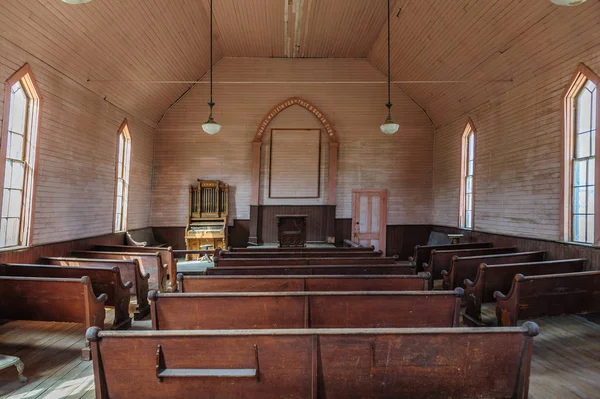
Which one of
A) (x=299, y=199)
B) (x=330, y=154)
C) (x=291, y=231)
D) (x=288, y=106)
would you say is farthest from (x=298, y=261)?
(x=288, y=106)

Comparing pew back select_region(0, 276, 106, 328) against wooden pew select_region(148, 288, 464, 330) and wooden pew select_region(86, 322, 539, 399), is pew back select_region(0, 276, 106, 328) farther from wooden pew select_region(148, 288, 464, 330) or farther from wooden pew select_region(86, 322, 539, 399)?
wooden pew select_region(86, 322, 539, 399)

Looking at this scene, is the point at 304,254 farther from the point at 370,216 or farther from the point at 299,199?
the point at 370,216

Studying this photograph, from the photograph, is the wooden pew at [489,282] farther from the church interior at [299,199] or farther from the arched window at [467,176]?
the arched window at [467,176]

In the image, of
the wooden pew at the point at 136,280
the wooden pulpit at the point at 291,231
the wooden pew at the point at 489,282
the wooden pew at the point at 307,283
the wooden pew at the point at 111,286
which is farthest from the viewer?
the wooden pulpit at the point at 291,231

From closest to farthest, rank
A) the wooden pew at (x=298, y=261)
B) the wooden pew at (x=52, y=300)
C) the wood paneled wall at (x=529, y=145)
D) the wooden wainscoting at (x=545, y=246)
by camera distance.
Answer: the wooden pew at (x=52, y=300), the wooden pew at (x=298, y=261), the wooden wainscoting at (x=545, y=246), the wood paneled wall at (x=529, y=145)

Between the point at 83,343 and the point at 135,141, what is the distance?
622 cm

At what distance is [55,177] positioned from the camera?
5.91 metres

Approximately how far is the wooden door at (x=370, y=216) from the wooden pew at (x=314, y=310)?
25.6 ft

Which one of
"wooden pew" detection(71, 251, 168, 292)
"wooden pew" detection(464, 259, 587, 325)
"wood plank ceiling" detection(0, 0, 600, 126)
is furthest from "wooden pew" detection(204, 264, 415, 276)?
"wood plank ceiling" detection(0, 0, 600, 126)

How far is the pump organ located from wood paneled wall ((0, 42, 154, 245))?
2437 mm

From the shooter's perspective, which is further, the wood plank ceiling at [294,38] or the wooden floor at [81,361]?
the wood plank ceiling at [294,38]

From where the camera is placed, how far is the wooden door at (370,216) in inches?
413

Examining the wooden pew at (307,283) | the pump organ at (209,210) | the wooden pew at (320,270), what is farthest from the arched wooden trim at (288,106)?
the wooden pew at (307,283)

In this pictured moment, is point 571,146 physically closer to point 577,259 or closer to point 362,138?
point 577,259
